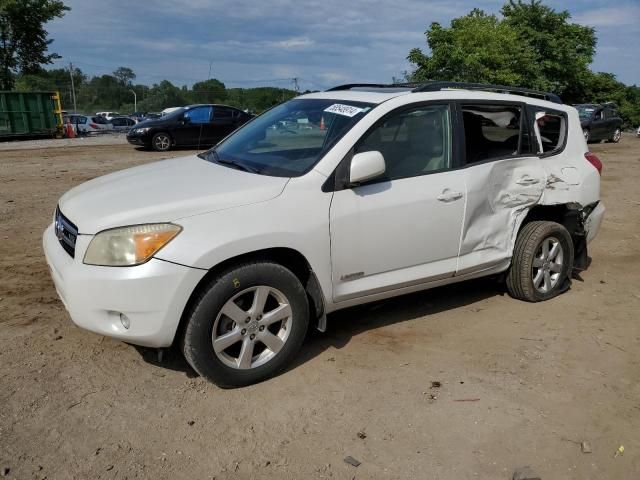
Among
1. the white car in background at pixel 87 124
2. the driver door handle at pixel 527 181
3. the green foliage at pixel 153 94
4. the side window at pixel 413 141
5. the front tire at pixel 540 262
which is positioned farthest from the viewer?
the green foliage at pixel 153 94

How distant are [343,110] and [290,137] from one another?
46 cm

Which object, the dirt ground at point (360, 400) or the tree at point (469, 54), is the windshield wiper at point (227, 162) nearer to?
the dirt ground at point (360, 400)

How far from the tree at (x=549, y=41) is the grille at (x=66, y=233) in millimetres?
33532

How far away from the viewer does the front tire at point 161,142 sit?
53.9ft

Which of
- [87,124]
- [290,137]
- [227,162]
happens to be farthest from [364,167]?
[87,124]

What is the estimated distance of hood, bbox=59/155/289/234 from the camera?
10.2 ft

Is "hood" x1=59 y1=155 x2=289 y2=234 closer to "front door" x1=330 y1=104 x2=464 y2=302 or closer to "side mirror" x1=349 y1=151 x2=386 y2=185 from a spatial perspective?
"side mirror" x1=349 y1=151 x2=386 y2=185

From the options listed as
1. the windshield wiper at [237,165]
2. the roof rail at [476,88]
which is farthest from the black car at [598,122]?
the windshield wiper at [237,165]

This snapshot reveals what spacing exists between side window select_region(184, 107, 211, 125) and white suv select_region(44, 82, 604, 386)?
13043mm

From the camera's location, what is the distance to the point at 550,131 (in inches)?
194

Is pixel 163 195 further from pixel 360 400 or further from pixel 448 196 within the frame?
pixel 448 196

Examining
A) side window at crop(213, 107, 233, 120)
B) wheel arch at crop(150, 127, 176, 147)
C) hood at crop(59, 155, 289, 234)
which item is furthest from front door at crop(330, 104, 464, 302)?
side window at crop(213, 107, 233, 120)

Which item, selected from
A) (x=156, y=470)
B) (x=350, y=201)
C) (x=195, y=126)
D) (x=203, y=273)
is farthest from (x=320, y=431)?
(x=195, y=126)

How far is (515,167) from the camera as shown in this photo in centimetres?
449
